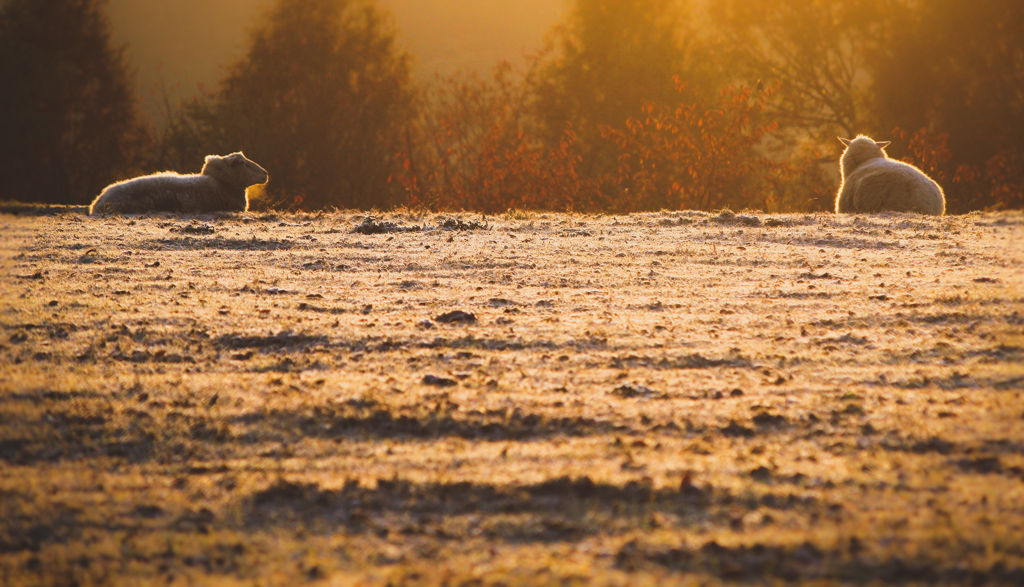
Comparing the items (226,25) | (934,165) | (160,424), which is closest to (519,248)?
(160,424)

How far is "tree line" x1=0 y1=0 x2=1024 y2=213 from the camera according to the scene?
2033cm

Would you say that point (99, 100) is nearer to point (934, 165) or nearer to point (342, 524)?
point (934, 165)

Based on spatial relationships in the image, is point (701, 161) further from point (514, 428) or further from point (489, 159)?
point (514, 428)

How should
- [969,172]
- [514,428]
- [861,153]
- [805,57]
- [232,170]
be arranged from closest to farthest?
1. [514,428]
2. [861,153]
3. [232,170]
4. [969,172]
5. [805,57]

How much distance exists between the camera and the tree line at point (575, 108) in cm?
2033

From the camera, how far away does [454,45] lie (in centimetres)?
4716

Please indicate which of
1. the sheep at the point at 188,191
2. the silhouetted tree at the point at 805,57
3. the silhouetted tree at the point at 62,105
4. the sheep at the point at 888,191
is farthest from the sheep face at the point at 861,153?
the silhouetted tree at the point at 62,105

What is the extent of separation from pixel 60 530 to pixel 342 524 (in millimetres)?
852

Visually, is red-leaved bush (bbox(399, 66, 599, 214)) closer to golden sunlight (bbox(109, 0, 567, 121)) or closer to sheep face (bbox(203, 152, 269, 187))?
sheep face (bbox(203, 152, 269, 187))

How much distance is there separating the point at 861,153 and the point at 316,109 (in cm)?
1830

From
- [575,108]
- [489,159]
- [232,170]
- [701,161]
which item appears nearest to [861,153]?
[701,161]

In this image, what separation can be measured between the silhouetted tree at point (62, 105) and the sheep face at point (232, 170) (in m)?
11.1

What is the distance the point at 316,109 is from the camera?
84.3 ft

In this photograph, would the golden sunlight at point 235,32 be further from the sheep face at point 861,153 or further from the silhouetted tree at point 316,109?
the sheep face at point 861,153
